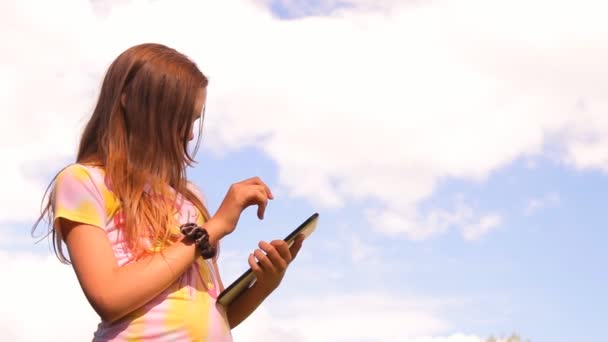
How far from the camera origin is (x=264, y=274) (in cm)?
396

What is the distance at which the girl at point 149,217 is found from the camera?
11.7 feet

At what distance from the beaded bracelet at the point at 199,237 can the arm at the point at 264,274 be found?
277 mm

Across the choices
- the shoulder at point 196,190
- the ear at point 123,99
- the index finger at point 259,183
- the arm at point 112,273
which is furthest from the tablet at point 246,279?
the ear at point 123,99

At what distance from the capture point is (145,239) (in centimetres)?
377

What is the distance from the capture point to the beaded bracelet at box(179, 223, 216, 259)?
367 cm

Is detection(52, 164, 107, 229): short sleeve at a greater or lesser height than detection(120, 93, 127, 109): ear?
lesser

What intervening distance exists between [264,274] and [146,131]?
0.81 meters

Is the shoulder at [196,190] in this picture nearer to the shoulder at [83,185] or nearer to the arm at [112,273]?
the shoulder at [83,185]

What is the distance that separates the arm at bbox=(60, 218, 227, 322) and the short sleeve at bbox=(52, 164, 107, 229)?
4 centimetres

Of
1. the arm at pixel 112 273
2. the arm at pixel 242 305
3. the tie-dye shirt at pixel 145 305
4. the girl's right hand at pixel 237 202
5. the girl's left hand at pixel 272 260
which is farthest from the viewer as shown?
the arm at pixel 242 305

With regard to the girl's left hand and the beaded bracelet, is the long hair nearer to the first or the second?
the beaded bracelet

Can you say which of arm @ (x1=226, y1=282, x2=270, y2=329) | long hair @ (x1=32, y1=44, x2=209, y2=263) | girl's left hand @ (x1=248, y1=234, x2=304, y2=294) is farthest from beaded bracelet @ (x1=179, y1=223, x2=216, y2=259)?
arm @ (x1=226, y1=282, x2=270, y2=329)

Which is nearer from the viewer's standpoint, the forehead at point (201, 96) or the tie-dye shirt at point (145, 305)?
the tie-dye shirt at point (145, 305)

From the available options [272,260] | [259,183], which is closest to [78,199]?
[259,183]
